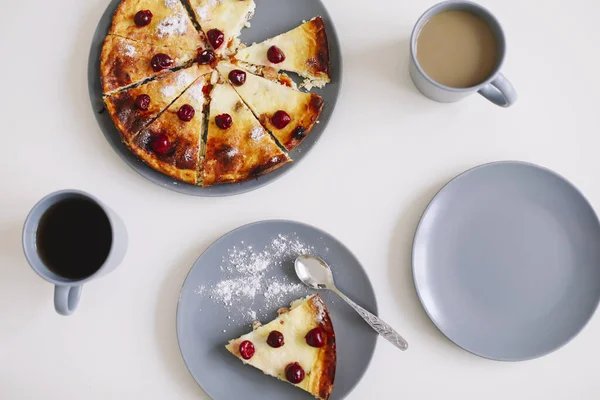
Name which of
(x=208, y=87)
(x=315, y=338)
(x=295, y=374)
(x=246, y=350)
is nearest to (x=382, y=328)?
Result: (x=315, y=338)

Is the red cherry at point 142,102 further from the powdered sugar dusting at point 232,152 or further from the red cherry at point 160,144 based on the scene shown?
the powdered sugar dusting at point 232,152

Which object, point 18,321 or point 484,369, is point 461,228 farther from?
point 18,321

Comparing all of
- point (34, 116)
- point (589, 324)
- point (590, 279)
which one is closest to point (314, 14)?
point (34, 116)

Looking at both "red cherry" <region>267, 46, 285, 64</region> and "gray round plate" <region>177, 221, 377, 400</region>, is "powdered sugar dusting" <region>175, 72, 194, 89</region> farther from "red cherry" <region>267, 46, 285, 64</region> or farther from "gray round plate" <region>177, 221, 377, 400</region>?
"gray round plate" <region>177, 221, 377, 400</region>

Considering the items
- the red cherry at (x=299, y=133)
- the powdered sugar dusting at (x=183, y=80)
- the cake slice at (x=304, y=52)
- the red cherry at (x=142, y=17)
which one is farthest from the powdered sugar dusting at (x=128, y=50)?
the red cherry at (x=299, y=133)

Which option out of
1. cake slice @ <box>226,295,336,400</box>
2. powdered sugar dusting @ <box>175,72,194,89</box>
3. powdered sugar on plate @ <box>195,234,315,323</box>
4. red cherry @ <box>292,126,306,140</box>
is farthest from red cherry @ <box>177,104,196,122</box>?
cake slice @ <box>226,295,336,400</box>

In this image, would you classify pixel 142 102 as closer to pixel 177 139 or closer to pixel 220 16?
pixel 177 139

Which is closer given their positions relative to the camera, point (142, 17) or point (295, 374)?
point (295, 374)

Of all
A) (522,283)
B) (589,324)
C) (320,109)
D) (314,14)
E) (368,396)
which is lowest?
(368,396)
